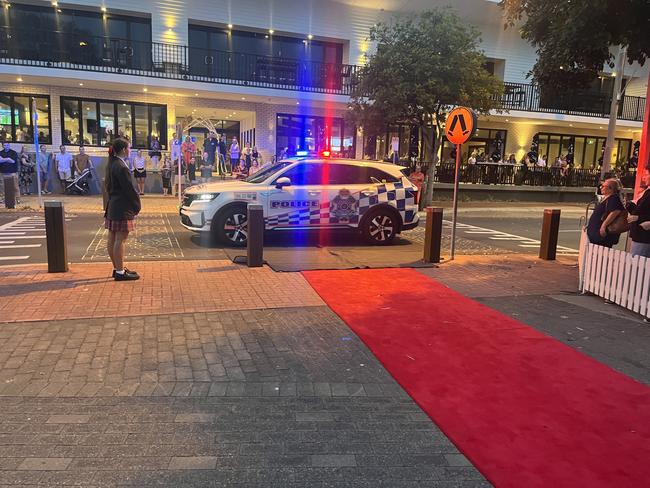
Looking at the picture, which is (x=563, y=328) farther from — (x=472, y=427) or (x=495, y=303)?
(x=472, y=427)

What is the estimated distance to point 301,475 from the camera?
3014 millimetres

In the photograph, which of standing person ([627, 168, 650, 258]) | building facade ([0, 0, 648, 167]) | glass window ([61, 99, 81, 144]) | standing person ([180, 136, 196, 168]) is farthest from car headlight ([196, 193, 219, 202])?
glass window ([61, 99, 81, 144])

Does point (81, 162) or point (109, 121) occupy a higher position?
point (109, 121)

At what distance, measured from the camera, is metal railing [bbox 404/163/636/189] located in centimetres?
2370

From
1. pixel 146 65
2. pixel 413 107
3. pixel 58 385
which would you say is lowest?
pixel 58 385

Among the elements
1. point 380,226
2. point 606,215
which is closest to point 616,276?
point 606,215

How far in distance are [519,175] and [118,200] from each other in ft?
72.1

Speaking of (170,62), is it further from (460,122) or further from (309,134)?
(460,122)

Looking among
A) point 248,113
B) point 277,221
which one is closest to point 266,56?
point 248,113

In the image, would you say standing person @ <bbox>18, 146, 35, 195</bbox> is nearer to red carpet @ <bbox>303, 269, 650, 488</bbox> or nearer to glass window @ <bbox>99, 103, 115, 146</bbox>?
glass window @ <bbox>99, 103, 115, 146</bbox>

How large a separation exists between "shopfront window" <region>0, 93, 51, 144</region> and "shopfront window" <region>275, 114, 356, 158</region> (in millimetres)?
9674

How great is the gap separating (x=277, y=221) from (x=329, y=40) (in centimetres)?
1757

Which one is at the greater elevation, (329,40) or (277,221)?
(329,40)

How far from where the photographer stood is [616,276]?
6.73 meters
